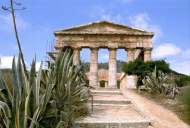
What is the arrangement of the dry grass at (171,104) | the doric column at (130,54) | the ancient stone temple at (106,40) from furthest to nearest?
1. the ancient stone temple at (106,40)
2. the doric column at (130,54)
3. the dry grass at (171,104)

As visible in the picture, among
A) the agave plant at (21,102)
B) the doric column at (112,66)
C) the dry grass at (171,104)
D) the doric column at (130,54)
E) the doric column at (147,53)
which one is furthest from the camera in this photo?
the doric column at (112,66)

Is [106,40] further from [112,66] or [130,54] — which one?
[130,54]

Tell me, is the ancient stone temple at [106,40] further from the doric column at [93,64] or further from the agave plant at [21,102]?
the agave plant at [21,102]

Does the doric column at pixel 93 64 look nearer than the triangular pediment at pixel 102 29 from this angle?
Yes

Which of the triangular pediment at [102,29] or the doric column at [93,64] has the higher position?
the triangular pediment at [102,29]

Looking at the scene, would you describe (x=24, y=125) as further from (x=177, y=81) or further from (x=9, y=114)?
(x=177, y=81)

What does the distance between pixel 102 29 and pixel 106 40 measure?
1345 mm

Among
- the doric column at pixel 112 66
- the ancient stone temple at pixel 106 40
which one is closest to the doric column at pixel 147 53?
the ancient stone temple at pixel 106 40

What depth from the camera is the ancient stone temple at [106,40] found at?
45.6 m

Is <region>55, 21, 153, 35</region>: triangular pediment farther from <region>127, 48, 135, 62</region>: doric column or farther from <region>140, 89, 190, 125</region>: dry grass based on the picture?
<region>140, 89, 190, 125</region>: dry grass

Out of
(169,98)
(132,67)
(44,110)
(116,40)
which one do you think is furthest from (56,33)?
(44,110)

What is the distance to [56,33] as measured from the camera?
45.9m

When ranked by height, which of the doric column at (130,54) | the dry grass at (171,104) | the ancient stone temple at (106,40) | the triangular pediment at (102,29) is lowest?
the dry grass at (171,104)

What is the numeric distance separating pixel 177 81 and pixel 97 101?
8.32 m
